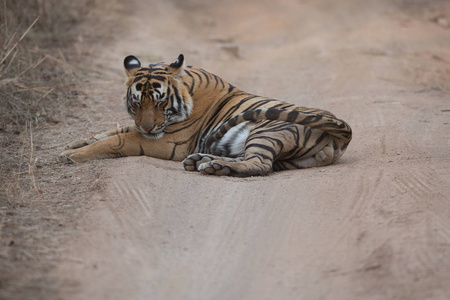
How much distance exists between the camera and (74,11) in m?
11.1

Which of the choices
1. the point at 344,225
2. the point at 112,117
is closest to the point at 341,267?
the point at 344,225

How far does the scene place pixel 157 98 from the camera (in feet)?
16.7

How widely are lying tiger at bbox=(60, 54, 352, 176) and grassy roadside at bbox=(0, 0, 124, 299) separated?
53 cm

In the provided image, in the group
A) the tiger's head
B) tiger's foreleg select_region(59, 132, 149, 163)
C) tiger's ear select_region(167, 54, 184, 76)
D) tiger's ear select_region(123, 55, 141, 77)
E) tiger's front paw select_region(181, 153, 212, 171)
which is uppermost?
tiger's ear select_region(167, 54, 184, 76)

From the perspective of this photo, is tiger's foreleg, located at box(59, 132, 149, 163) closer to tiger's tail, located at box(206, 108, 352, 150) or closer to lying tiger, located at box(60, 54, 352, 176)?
lying tiger, located at box(60, 54, 352, 176)

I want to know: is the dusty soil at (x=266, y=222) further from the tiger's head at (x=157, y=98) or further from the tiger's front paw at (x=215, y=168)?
the tiger's head at (x=157, y=98)

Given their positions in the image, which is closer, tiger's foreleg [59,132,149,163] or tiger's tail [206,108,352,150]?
tiger's tail [206,108,352,150]

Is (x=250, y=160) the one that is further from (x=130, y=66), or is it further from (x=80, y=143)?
(x=80, y=143)

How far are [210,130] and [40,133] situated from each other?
6.25 feet

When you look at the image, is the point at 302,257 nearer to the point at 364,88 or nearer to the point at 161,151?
the point at 161,151

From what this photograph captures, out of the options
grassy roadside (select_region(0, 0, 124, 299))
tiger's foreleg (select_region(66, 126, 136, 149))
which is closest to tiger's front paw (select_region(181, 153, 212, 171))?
grassy roadside (select_region(0, 0, 124, 299))

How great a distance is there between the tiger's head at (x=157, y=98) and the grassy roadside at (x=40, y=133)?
66 centimetres

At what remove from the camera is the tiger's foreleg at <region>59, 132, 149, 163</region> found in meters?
5.02

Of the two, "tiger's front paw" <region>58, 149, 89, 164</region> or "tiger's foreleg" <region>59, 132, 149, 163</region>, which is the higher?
"tiger's foreleg" <region>59, 132, 149, 163</region>
